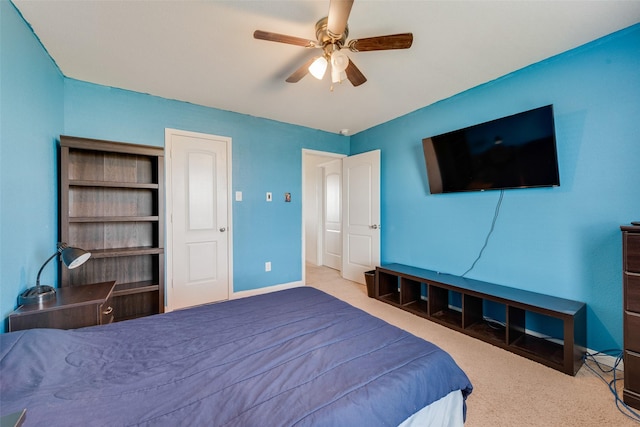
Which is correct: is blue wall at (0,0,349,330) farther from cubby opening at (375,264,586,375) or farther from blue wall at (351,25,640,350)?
blue wall at (351,25,640,350)

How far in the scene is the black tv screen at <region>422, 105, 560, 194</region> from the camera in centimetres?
215

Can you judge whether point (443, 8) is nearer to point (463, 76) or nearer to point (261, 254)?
point (463, 76)

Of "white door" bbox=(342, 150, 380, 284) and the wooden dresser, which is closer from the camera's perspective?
the wooden dresser

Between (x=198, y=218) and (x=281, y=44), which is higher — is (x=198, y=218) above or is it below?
below

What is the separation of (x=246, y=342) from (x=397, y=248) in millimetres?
2762

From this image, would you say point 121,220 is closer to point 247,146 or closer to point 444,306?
point 247,146

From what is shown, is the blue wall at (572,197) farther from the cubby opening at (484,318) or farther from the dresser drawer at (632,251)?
the dresser drawer at (632,251)

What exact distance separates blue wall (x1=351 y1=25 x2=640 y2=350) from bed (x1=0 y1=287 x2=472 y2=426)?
1.66m

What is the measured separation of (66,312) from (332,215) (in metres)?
4.19

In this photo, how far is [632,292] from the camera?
1548mm

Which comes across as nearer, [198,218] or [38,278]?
[38,278]

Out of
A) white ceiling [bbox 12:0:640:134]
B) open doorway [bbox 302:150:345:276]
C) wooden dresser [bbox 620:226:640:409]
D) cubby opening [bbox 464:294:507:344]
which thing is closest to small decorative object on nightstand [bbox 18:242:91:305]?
white ceiling [bbox 12:0:640:134]

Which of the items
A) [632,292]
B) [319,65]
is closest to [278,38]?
[319,65]

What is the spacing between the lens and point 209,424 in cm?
78
